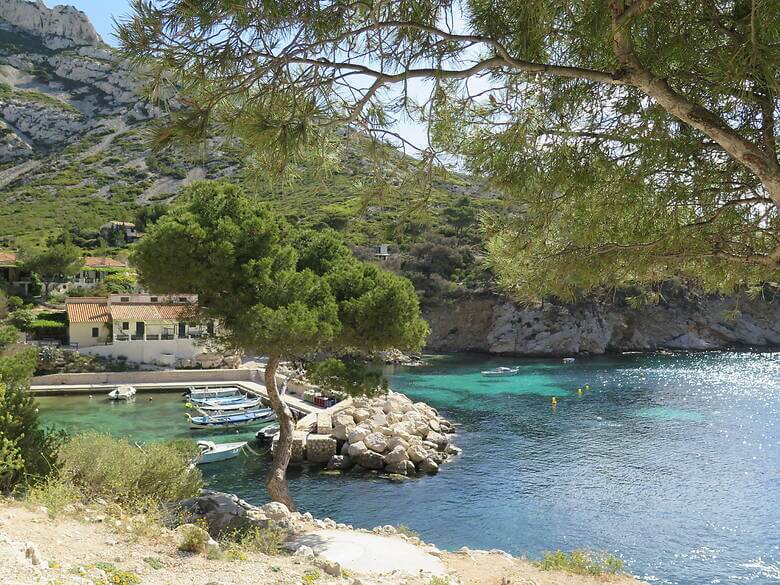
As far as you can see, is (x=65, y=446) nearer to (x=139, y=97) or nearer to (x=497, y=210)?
(x=139, y=97)

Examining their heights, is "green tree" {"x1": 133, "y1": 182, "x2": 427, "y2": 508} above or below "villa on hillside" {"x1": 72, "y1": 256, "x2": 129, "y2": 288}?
below

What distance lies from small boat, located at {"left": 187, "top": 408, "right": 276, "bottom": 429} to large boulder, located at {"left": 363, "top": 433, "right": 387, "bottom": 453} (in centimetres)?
523


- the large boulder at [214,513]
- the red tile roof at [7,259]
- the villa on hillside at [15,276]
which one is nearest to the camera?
the large boulder at [214,513]

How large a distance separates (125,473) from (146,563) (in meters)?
3.34

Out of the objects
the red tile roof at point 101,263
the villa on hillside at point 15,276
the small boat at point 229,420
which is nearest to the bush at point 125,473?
the small boat at point 229,420

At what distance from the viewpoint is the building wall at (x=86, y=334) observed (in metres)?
28.3

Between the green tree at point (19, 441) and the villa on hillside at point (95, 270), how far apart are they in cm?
3674

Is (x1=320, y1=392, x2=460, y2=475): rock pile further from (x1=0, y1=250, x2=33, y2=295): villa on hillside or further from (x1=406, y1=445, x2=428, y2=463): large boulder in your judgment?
(x1=0, y1=250, x2=33, y2=295): villa on hillside

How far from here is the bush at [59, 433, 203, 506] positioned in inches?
260

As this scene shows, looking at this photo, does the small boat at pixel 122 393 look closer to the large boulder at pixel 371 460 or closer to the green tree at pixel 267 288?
the large boulder at pixel 371 460

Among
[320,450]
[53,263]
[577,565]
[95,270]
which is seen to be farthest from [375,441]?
[95,270]

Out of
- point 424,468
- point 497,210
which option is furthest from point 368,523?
point 497,210

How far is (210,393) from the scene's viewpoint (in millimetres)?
23469

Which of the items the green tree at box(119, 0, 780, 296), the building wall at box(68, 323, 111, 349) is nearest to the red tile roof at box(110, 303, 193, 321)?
the building wall at box(68, 323, 111, 349)
